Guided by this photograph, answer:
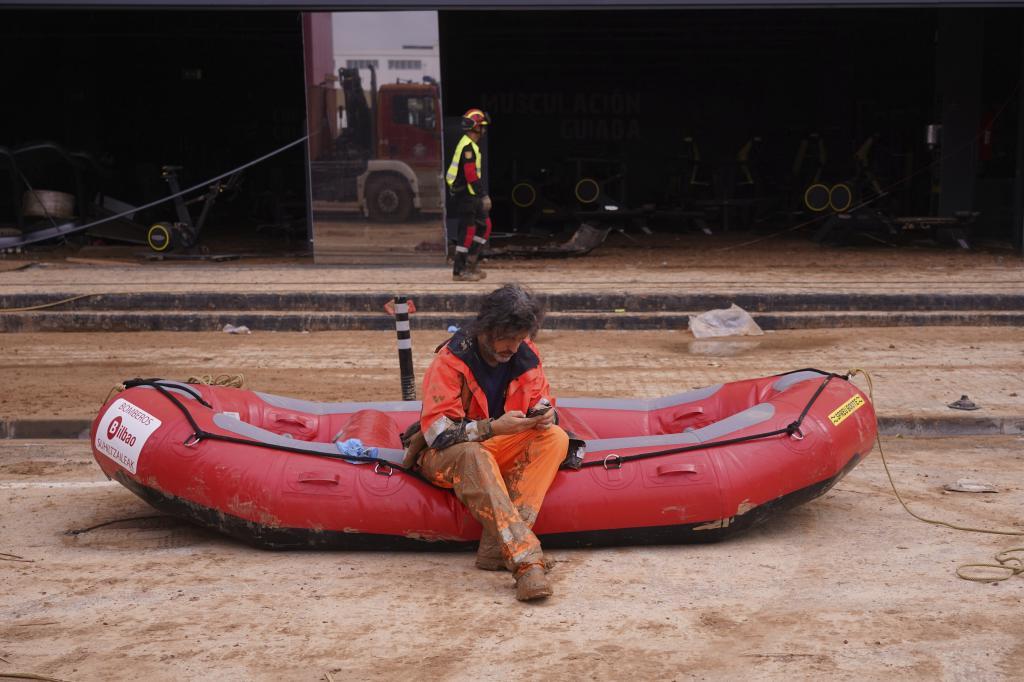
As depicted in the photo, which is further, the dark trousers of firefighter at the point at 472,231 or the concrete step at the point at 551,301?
the dark trousers of firefighter at the point at 472,231

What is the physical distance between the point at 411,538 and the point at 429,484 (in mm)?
289

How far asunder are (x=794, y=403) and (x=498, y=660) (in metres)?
2.51

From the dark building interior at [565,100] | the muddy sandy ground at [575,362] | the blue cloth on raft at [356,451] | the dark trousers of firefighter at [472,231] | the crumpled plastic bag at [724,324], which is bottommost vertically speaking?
the muddy sandy ground at [575,362]

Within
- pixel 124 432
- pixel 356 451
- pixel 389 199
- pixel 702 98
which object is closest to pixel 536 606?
pixel 356 451

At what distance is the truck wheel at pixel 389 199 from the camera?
1560 cm

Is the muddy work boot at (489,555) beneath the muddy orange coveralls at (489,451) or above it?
beneath

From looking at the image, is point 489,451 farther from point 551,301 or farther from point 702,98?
point 702,98

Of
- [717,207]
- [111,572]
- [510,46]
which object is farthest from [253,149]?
[111,572]

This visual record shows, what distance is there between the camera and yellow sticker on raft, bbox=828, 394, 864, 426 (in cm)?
626

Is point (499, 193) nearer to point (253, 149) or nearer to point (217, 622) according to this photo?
point (253, 149)

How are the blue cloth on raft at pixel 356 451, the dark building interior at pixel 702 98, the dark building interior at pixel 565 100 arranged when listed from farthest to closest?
the dark building interior at pixel 565 100 < the dark building interior at pixel 702 98 < the blue cloth on raft at pixel 356 451

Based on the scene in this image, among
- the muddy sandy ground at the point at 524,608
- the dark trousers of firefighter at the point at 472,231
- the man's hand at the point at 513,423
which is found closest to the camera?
the muddy sandy ground at the point at 524,608

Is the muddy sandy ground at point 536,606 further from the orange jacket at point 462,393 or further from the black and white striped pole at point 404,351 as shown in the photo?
the black and white striped pole at point 404,351

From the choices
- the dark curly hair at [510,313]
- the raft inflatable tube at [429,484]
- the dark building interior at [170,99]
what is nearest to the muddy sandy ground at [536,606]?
the raft inflatable tube at [429,484]
